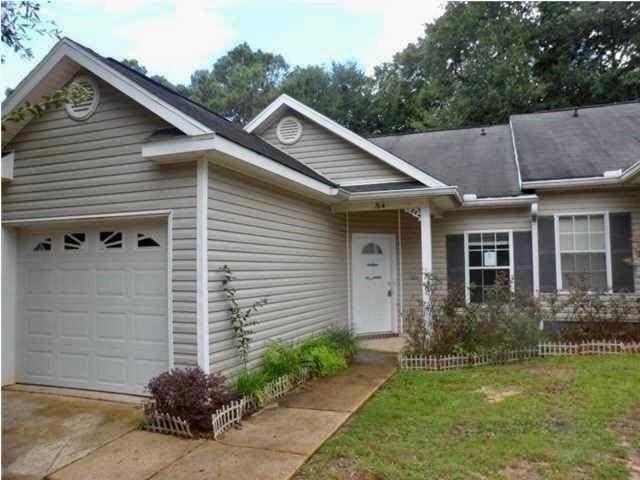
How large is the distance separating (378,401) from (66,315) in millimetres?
4048

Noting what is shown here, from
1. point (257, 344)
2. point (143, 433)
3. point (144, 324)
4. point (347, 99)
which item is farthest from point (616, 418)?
point (347, 99)

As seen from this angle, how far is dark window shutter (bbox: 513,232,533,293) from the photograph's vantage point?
9.16 m

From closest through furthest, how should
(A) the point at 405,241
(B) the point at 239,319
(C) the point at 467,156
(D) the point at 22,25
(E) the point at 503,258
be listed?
(D) the point at 22,25 → (B) the point at 239,319 → (E) the point at 503,258 → (A) the point at 405,241 → (C) the point at 467,156

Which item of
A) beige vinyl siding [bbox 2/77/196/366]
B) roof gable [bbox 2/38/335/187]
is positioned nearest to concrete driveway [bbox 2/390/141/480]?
beige vinyl siding [bbox 2/77/196/366]

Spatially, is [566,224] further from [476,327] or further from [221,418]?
[221,418]

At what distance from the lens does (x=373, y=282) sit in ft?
32.2

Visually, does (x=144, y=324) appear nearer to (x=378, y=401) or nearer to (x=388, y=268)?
(x=378, y=401)

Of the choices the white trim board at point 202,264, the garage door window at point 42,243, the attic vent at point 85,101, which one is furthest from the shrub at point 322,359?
the attic vent at point 85,101

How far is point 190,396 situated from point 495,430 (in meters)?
2.88

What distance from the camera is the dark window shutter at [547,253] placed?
895cm

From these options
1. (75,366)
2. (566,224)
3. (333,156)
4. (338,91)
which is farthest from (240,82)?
(75,366)

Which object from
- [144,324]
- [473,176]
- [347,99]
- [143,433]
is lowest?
[143,433]

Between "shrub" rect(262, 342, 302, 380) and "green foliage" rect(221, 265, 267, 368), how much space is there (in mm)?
316

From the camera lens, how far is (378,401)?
17.5 ft
